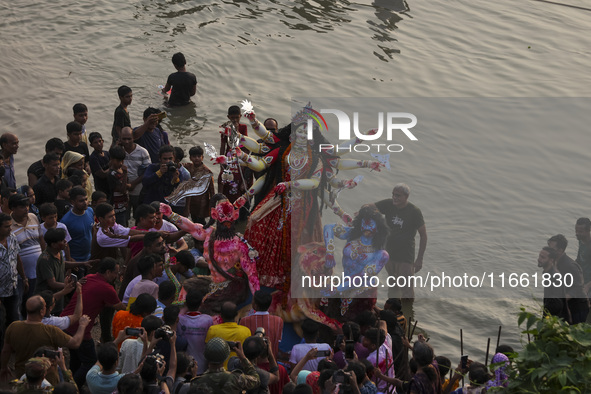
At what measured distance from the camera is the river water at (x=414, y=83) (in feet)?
39.6

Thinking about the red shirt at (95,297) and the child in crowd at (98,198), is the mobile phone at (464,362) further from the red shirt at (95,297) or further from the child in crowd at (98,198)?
the child in crowd at (98,198)

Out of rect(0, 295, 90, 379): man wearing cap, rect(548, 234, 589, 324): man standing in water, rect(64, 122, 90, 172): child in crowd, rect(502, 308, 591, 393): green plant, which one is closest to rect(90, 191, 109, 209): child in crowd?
rect(64, 122, 90, 172): child in crowd

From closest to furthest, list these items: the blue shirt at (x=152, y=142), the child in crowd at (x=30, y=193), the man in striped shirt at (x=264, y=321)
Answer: the man in striped shirt at (x=264, y=321) < the child in crowd at (x=30, y=193) < the blue shirt at (x=152, y=142)

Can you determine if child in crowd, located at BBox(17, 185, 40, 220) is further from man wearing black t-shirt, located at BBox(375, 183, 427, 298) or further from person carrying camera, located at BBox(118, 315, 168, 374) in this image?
man wearing black t-shirt, located at BBox(375, 183, 427, 298)

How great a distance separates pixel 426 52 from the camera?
18.6 metres

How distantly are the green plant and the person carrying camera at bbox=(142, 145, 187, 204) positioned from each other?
6.01 meters

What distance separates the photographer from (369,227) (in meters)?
8.75

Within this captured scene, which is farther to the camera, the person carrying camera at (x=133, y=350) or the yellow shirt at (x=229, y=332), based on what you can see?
the yellow shirt at (x=229, y=332)

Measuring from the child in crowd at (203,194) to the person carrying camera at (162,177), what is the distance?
34 centimetres

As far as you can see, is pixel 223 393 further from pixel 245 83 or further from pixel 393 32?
pixel 393 32

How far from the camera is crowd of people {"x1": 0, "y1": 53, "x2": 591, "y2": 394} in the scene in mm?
6578

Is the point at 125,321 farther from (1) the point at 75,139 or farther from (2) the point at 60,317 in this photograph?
(1) the point at 75,139

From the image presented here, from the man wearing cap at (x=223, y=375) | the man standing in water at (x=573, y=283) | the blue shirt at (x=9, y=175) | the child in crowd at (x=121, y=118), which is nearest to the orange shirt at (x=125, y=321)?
the man wearing cap at (x=223, y=375)

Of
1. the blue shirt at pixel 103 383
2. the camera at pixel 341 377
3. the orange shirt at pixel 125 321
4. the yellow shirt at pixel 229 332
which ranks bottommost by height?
the blue shirt at pixel 103 383
